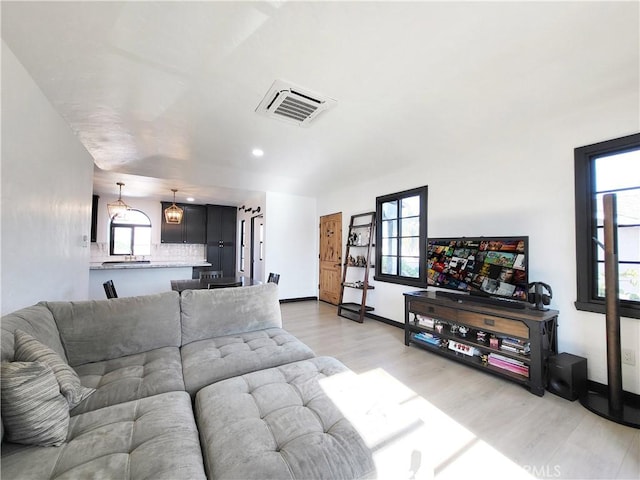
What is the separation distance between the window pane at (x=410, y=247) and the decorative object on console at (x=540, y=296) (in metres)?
1.62

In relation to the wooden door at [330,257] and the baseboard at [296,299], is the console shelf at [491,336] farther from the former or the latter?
the baseboard at [296,299]

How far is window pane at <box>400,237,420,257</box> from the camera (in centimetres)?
401

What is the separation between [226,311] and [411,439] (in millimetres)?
1728

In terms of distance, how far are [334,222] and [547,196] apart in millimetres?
3707

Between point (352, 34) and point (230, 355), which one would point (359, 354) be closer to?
point (230, 355)

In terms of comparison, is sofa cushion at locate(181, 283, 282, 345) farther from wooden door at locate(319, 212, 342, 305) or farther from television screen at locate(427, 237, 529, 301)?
wooden door at locate(319, 212, 342, 305)

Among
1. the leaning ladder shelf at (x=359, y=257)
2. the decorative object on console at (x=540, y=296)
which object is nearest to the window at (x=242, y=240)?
the leaning ladder shelf at (x=359, y=257)

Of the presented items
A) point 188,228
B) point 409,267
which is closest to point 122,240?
point 188,228

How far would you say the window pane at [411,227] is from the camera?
4.02 m

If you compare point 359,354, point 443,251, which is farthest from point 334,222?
point 359,354

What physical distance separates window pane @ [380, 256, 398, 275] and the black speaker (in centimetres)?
231

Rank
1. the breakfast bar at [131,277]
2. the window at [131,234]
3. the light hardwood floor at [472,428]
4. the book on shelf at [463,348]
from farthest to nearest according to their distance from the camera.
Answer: the window at [131,234] → the breakfast bar at [131,277] → the book on shelf at [463,348] → the light hardwood floor at [472,428]

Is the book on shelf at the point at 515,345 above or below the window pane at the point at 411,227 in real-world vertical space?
below

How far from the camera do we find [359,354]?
3.02m
